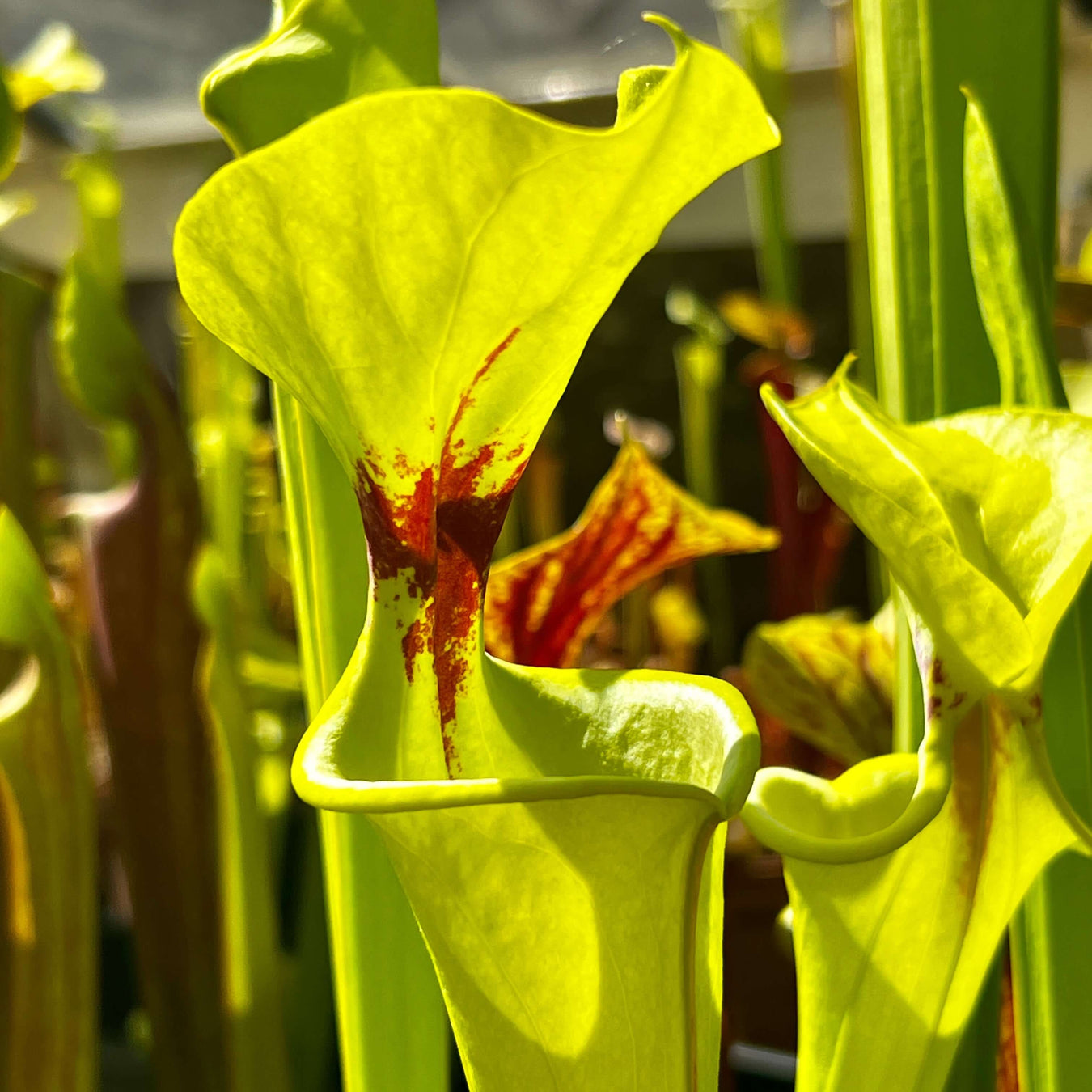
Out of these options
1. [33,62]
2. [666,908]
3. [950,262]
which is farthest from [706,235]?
[666,908]

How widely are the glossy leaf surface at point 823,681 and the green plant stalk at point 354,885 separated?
20 cm

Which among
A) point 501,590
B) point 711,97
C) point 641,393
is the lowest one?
point 641,393

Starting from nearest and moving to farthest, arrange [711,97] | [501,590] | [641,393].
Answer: [711,97], [501,590], [641,393]

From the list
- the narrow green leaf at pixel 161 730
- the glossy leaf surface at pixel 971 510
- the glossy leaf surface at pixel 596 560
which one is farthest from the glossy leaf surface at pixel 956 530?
the narrow green leaf at pixel 161 730

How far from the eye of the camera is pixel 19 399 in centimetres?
39

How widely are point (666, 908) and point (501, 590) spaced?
18 cm

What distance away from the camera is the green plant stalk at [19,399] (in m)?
0.38

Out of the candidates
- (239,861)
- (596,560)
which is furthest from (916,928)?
(239,861)

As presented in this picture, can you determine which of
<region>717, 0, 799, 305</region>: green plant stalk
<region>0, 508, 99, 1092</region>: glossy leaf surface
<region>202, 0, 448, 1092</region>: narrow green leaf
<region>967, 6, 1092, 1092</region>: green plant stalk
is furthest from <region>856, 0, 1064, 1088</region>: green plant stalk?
<region>717, 0, 799, 305</region>: green plant stalk

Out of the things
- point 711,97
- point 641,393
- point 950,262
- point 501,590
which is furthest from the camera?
point 641,393

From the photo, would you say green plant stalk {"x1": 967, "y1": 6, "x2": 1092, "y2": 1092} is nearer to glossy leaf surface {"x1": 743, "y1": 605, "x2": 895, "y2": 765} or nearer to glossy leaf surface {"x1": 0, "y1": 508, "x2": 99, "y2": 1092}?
glossy leaf surface {"x1": 743, "y1": 605, "x2": 895, "y2": 765}

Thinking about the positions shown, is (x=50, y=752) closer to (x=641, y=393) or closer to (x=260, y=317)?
(x=260, y=317)

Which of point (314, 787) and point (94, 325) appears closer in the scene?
point (314, 787)

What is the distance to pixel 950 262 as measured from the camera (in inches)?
8.8
